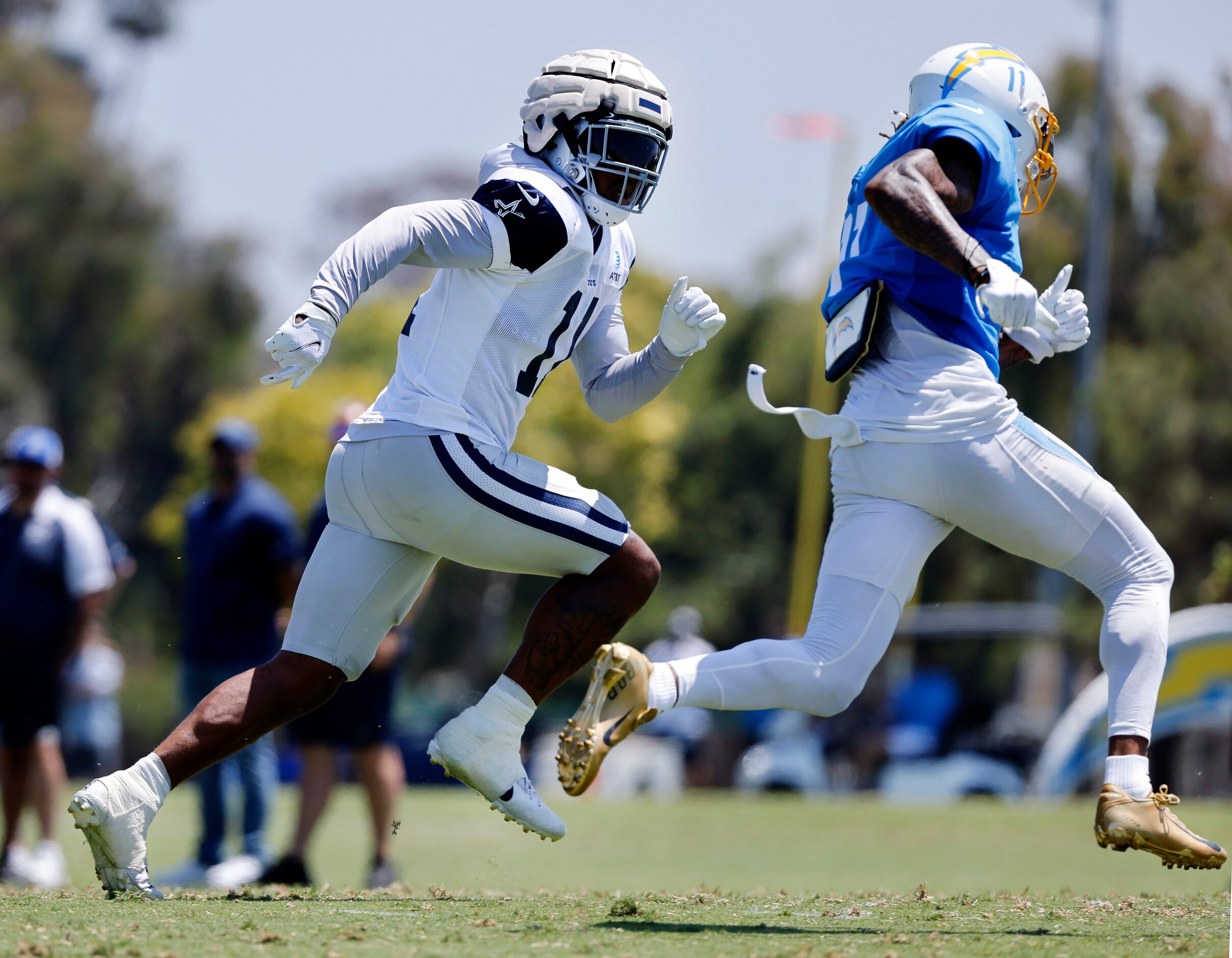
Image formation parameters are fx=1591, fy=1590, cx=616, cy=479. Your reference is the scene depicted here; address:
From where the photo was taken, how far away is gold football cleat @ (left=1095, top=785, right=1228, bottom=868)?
393 cm

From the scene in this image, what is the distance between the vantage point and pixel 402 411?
168 inches

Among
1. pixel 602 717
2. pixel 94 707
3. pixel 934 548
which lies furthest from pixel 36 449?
pixel 94 707

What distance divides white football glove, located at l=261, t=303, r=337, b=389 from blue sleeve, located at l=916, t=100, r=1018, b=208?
64.2 inches

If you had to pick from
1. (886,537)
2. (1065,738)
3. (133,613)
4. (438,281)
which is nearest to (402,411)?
(438,281)

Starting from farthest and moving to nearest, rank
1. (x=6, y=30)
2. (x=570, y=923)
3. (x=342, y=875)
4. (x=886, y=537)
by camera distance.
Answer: (x=6, y=30)
(x=342, y=875)
(x=886, y=537)
(x=570, y=923)

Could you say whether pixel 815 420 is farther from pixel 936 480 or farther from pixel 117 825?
pixel 117 825

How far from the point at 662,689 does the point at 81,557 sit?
177 inches

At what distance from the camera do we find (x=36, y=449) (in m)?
7.62

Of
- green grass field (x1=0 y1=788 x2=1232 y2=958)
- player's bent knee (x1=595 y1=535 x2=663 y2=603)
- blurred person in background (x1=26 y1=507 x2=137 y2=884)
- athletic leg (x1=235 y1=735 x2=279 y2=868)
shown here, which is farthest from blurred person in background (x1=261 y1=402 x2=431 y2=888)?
player's bent knee (x1=595 y1=535 x2=663 y2=603)

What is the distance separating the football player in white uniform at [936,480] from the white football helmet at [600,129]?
631 mm

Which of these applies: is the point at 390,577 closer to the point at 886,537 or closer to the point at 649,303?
the point at 886,537

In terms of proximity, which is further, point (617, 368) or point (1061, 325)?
point (617, 368)

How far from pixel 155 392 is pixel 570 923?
34827 millimetres

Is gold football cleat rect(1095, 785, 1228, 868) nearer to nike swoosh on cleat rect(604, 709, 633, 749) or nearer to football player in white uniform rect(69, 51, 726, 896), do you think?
nike swoosh on cleat rect(604, 709, 633, 749)
